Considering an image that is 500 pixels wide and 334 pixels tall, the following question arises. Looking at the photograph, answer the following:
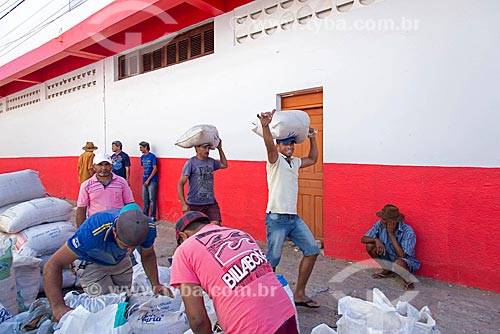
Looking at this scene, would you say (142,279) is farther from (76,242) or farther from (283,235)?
(283,235)

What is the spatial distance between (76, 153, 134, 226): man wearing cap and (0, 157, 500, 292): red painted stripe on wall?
2369mm

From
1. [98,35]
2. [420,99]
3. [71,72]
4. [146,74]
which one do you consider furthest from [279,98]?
[71,72]

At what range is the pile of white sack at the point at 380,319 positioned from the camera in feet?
6.18

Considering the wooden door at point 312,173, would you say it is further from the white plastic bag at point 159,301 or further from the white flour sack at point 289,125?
the white plastic bag at point 159,301

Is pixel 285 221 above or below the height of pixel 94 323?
above

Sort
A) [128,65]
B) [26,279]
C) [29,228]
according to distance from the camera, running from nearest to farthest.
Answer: [26,279]
[29,228]
[128,65]

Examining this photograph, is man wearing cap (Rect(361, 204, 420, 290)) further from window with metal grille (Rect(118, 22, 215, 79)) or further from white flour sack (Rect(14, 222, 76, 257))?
window with metal grille (Rect(118, 22, 215, 79))

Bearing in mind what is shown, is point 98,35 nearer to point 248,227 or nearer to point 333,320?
point 248,227

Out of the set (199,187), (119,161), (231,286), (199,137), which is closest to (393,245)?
(199,187)

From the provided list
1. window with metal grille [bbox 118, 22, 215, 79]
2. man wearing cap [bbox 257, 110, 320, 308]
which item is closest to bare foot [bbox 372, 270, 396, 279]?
man wearing cap [bbox 257, 110, 320, 308]

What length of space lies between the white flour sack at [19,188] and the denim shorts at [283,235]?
293 centimetres

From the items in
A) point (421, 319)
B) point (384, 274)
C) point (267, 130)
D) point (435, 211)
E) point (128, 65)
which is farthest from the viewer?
point (128, 65)

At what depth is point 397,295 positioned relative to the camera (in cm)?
369

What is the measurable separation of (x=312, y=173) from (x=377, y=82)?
1546 mm
